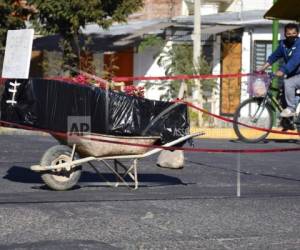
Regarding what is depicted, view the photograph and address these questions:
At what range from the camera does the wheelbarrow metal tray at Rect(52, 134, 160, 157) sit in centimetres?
974

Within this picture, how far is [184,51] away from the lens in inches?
1061

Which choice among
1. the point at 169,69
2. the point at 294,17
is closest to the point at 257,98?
the point at 294,17

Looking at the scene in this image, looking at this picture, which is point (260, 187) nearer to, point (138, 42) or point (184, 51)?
point (184, 51)

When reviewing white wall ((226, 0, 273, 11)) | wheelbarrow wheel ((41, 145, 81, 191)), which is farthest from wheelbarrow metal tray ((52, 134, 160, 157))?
white wall ((226, 0, 273, 11))

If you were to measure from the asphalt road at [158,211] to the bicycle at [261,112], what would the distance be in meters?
2.88

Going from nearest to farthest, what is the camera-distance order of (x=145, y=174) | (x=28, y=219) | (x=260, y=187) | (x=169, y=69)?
(x=28, y=219)
(x=260, y=187)
(x=145, y=174)
(x=169, y=69)

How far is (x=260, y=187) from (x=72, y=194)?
2324mm

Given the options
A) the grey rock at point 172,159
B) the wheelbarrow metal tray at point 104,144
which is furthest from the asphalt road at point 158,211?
the wheelbarrow metal tray at point 104,144

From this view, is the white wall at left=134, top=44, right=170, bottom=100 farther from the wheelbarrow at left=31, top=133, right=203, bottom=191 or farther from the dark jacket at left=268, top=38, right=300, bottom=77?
the wheelbarrow at left=31, top=133, right=203, bottom=191

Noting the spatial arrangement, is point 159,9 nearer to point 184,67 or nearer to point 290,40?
point 184,67

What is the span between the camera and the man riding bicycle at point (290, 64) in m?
14.9

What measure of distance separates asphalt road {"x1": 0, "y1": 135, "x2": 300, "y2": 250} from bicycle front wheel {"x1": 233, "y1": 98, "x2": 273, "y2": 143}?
9.86ft

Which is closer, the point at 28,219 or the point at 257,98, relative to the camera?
the point at 28,219

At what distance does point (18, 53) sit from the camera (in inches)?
535
